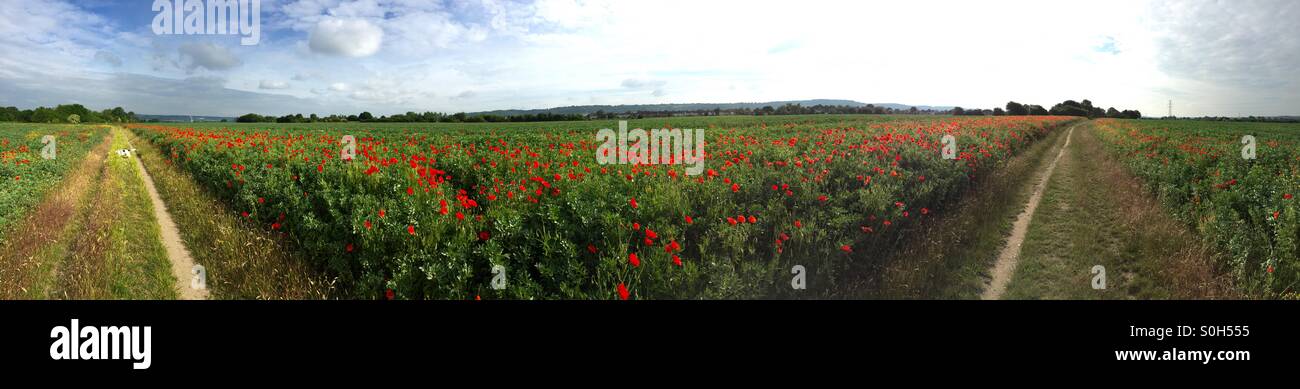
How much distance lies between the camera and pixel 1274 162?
10.7 meters

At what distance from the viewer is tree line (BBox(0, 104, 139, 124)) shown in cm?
7788

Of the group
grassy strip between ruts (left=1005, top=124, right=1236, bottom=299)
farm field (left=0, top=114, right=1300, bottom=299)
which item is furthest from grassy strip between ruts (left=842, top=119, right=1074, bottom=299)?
grassy strip between ruts (left=1005, top=124, right=1236, bottom=299)

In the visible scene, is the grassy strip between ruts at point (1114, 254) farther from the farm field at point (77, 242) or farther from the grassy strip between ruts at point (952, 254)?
the farm field at point (77, 242)

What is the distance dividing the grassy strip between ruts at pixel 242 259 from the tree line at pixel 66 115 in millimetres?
101474

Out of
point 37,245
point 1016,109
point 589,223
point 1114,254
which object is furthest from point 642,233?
point 1016,109

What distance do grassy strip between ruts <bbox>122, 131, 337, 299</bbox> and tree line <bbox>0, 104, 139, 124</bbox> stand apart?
333ft

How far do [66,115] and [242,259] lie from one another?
119 m

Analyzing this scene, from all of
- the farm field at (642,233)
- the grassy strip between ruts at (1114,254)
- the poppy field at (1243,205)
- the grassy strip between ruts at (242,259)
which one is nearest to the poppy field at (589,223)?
the farm field at (642,233)

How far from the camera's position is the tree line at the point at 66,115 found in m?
77.9

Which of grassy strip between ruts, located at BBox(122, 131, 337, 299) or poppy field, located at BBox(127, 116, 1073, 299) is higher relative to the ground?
poppy field, located at BBox(127, 116, 1073, 299)

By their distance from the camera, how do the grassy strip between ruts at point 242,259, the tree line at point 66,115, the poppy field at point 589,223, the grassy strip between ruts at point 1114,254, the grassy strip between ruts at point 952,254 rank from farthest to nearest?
the tree line at point 66,115
the grassy strip between ruts at point 1114,254
the grassy strip between ruts at point 952,254
the grassy strip between ruts at point 242,259
the poppy field at point 589,223

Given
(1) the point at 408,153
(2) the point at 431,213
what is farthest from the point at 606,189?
(1) the point at 408,153

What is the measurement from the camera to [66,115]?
3194 inches

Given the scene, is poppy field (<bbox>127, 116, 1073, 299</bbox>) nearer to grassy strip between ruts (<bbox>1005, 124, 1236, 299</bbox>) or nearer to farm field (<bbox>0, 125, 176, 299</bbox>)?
farm field (<bbox>0, 125, 176, 299</bbox>)
